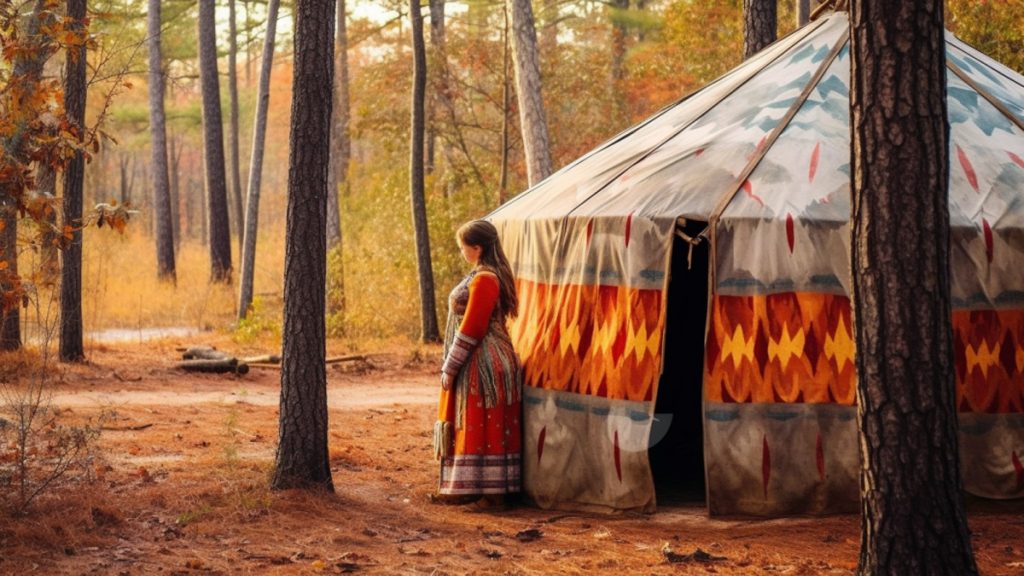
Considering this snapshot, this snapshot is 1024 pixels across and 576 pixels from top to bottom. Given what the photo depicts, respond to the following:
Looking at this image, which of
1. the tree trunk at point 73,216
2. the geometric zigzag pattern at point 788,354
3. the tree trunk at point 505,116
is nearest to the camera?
the geometric zigzag pattern at point 788,354

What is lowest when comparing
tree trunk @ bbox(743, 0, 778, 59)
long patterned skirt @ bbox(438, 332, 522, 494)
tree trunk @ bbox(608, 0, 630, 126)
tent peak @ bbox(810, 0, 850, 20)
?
long patterned skirt @ bbox(438, 332, 522, 494)

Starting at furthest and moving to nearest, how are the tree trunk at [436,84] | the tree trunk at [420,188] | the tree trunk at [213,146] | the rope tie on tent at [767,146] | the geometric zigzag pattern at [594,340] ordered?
1. the tree trunk at [213,146]
2. the tree trunk at [436,84]
3. the tree trunk at [420,188]
4. the geometric zigzag pattern at [594,340]
5. the rope tie on tent at [767,146]

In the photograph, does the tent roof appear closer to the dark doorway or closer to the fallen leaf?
the dark doorway

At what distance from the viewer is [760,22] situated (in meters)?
9.23

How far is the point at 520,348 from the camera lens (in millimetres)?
6727

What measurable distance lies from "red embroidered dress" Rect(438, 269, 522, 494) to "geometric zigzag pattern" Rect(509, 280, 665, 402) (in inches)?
10.4

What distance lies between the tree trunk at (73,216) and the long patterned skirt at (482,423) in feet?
17.9

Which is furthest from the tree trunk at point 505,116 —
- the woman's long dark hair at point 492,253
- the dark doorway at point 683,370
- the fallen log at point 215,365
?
the woman's long dark hair at point 492,253

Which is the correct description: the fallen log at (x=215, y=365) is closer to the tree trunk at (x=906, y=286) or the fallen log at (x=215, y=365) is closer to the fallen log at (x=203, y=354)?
the fallen log at (x=203, y=354)

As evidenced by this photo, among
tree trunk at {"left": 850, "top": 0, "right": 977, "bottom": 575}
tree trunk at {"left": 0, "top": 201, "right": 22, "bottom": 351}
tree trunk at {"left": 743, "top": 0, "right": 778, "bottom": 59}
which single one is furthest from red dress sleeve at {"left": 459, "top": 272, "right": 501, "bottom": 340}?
tree trunk at {"left": 743, "top": 0, "right": 778, "bottom": 59}

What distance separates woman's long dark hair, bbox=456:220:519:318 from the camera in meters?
6.16

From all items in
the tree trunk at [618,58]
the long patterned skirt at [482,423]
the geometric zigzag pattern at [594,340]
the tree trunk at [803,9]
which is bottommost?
the long patterned skirt at [482,423]

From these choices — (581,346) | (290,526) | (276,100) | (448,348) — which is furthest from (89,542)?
(276,100)

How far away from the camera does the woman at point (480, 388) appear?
618 centimetres
